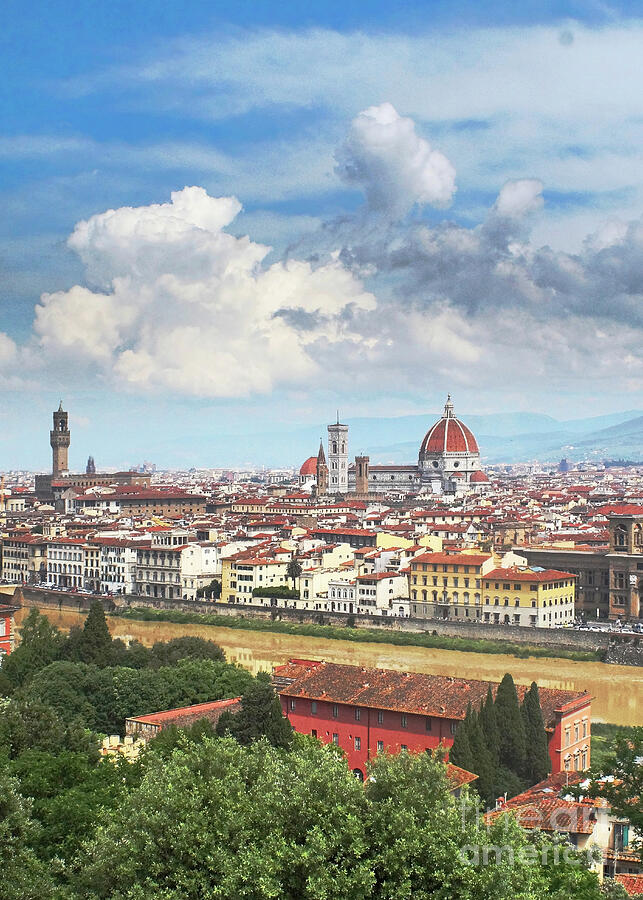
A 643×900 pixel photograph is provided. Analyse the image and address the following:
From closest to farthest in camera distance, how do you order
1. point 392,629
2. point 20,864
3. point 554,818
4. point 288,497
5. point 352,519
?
point 20,864 < point 554,818 < point 392,629 < point 352,519 < point 288,497

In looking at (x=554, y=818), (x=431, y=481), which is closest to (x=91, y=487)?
(x=431, y=481)

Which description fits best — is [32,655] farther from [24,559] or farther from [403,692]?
[24,559]

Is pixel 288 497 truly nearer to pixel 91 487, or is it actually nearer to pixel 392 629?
pixel 91 487

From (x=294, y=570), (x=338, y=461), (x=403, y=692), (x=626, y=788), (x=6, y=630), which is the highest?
(x=338, y=461)

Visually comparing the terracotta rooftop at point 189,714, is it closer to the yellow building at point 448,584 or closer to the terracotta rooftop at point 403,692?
the terracotta rooftop at point 403,692

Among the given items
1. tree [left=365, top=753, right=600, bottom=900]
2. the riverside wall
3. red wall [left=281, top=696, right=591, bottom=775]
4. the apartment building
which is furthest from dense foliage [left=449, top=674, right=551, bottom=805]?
the apartment building

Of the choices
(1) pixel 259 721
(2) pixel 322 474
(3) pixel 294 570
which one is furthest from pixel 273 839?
(2) pixel 322 474
